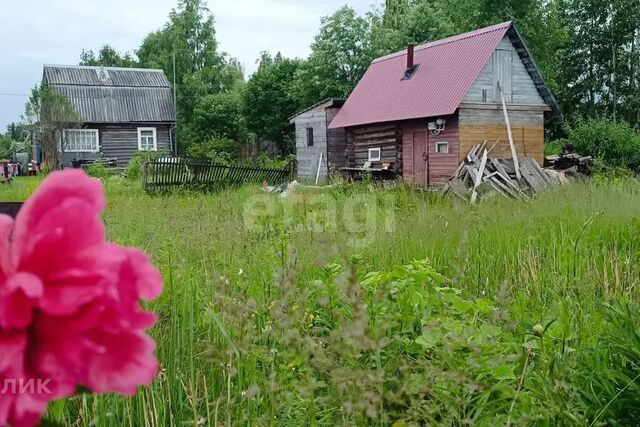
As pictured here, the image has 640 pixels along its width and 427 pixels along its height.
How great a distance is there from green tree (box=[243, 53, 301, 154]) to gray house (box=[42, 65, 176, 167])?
5246 millimetres

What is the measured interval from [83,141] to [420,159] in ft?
68.4

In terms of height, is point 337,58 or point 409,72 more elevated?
point 337,58

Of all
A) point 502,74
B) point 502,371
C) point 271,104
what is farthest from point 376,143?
point 502,371

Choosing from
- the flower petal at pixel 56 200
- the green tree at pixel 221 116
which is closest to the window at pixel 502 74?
the green tree at pixel 221 116

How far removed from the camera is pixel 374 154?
21.7m

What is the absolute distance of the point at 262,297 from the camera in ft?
10.9

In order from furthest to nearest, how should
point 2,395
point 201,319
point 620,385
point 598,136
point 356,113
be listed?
point 598,136, point 356,113, point 201,319, point 620,385, point 2,395

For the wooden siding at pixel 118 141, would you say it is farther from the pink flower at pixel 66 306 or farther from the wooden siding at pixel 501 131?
the pink flower at pixel 66 306

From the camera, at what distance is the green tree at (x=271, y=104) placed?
106 ft

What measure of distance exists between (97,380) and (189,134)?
38.9 meters

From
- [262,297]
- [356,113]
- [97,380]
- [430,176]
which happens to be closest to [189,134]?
[356,113]

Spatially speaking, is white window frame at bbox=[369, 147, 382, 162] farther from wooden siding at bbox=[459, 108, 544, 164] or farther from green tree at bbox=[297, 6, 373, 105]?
green tree at bbox=[297, 6, 373, 105]

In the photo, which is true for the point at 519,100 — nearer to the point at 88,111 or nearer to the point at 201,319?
the point at 201,319

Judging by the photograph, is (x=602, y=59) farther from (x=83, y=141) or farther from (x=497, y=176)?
→ (x=83, y=141)
